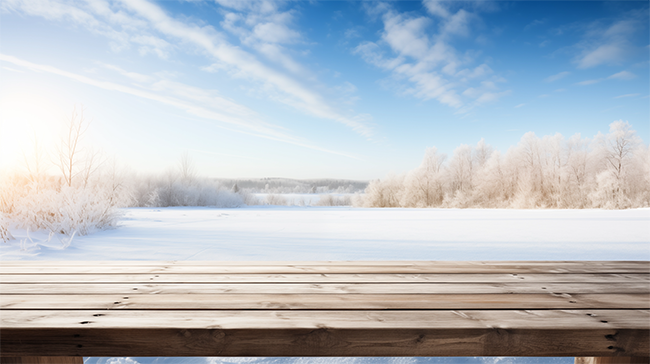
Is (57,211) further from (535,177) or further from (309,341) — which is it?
(535,177)

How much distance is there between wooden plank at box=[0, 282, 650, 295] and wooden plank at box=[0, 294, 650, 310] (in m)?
0.05

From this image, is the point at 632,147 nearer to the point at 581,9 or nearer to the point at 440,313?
the point at 581,9

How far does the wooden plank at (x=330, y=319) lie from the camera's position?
85 centimetres

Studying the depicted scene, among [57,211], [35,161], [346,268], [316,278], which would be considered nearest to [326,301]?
[316,278]

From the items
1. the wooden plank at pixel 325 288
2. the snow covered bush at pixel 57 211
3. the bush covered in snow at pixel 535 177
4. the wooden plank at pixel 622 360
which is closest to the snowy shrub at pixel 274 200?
the bush covered in snow at pixel 535 177

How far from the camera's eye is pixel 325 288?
1.21 meters

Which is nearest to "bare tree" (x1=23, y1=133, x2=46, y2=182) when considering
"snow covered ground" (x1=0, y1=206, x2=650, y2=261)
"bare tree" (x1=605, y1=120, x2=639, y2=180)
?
"snow covered ground" (x1=0, y1=206, x2=650, y2=261)

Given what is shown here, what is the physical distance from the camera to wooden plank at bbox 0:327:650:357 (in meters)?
0.84

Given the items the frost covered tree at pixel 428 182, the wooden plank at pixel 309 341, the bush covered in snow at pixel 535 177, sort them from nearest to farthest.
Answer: the wooden plank at pixel 309 341
the bush covered in snow at pixel 535 177
the frost covered tree at pixel 428 182

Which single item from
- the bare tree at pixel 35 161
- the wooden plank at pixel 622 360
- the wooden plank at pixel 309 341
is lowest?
the wooden plank at pixel 622 360

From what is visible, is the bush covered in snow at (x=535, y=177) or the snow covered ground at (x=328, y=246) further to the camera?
the bush covered in snow at (x=535, y=177)

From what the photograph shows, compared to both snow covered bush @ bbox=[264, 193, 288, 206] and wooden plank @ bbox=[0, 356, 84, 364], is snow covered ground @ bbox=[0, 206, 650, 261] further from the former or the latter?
snow covered bush @ bbox=[264, 193, 288, 206]

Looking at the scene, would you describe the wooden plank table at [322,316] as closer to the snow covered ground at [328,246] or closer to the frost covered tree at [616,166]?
the snow covered ground at [328,246]

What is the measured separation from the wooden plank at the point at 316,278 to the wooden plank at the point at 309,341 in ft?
1.47
